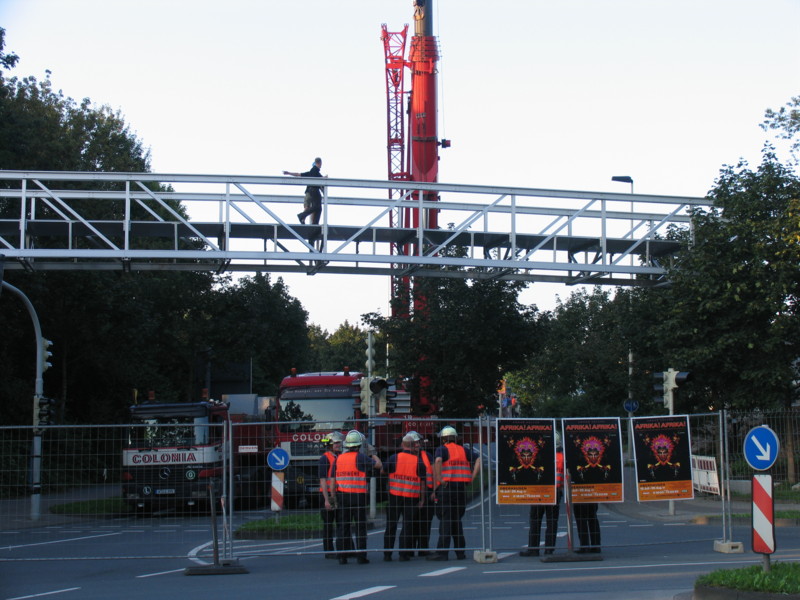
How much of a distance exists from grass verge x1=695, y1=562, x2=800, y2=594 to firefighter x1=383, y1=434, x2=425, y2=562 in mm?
4497

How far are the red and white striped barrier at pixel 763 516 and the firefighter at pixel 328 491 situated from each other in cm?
537

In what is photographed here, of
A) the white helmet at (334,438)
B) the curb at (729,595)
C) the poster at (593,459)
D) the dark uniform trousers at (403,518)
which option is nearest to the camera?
the curb at (729,595)

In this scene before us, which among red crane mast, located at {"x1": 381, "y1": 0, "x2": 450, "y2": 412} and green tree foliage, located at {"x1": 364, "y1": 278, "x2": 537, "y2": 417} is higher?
red crane mast, located at {"x1": 381, "y1": 0, "x2": 450, "y2": 412}

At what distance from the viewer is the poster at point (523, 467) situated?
42.4 ft

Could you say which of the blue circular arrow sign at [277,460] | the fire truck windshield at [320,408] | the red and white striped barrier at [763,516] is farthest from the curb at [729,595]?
the fire truck windshield at [320,408]

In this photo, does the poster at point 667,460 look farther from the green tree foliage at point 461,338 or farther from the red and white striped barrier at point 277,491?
the green tree foliage at point 461,338

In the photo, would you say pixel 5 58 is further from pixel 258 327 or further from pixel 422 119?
pixel 258 327

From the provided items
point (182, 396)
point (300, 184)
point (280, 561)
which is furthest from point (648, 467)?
point (182, 396)

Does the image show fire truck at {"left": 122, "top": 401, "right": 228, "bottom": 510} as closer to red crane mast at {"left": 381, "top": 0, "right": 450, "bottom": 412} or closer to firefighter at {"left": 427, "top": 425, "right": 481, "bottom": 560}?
firefighter at {"left": 427, "top": 425, "right": 481, "bottom": 560}

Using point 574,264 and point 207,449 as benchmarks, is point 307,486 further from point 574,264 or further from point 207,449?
point 574,264

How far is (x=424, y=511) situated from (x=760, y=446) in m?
4.47

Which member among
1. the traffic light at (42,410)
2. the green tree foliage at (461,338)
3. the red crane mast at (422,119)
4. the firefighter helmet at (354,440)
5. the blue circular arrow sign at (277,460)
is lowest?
the blue circular arrow sign at (277,460)

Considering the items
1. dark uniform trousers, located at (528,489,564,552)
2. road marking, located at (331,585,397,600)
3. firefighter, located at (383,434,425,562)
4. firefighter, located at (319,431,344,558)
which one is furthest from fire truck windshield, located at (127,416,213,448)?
dark uniform trousers, located at (528,489,564,552)

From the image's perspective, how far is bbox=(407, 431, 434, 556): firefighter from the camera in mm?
13148
